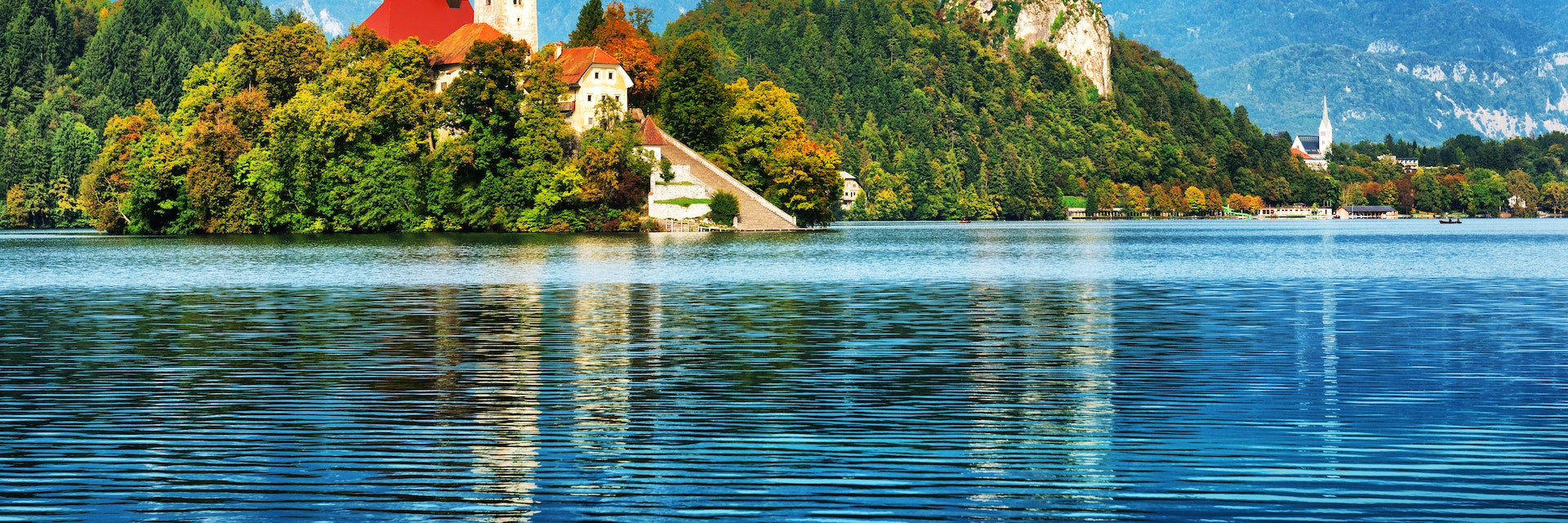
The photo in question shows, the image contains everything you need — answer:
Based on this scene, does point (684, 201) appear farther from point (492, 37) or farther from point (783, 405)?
point (783, 405)

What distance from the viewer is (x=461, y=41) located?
127562 millimetres

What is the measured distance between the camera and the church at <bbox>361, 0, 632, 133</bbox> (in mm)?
120500

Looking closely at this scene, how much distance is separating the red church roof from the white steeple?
24.6ft

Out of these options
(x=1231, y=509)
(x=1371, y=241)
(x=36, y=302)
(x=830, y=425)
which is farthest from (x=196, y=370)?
(x=1371, y=241)

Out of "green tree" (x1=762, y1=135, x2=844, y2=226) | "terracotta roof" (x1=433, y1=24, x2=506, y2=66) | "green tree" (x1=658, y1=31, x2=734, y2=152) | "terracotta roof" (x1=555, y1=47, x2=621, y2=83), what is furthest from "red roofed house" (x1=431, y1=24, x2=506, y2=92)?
"green tree" (x1=762, y1=135, x2=844, y2=226)

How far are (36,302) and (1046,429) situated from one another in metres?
29.7

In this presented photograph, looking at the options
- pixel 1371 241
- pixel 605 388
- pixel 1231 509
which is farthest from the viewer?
pixel 1371 241

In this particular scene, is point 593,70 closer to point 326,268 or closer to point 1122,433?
point 326,268

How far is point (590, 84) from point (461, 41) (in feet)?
46.0

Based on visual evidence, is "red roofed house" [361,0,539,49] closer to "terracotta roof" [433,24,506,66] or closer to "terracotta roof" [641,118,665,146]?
"terracotta roof" [433,24,506,66]

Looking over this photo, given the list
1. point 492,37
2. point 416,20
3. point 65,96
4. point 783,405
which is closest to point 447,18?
point 416,20

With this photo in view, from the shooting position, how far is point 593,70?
121 metres

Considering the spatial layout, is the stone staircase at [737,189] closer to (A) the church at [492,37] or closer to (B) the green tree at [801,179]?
(B) the green tree at [801,179]

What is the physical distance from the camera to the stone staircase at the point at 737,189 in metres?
116
